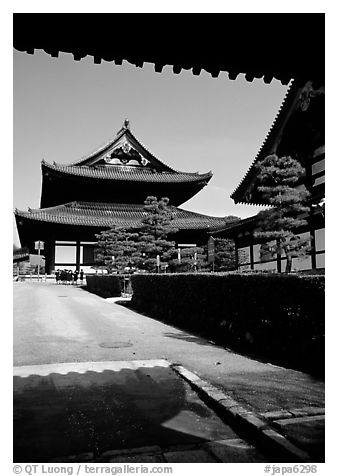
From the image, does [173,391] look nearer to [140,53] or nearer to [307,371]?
[307,371]

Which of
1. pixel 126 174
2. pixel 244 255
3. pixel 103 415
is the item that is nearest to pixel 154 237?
pixel 244 255

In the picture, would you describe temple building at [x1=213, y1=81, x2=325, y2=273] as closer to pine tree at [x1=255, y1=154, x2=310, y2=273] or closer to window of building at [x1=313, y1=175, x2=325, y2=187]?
window of building at [x1=313, y1=175, x2=325, y2=187]

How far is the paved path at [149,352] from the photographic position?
4777 millimetres

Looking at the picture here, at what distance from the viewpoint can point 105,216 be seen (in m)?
33.4

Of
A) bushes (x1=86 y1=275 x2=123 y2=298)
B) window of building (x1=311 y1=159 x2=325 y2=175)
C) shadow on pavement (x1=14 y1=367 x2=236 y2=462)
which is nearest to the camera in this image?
shadow on pavement (x1=14 y1=367 x2=236 y2=462)

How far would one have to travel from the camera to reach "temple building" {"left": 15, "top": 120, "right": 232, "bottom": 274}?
3102 cm

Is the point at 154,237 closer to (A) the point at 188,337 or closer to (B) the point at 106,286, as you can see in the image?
(B) the point at 106,286

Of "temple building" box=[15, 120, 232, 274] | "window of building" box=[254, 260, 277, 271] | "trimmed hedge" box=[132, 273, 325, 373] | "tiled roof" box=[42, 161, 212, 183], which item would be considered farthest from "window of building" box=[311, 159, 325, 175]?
"tiled roof" box=[42, 161, 212, 183]

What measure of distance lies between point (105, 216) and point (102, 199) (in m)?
3.79

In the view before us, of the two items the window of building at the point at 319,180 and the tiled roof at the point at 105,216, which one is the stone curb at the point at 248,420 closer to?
the window of building at the point at 319,180

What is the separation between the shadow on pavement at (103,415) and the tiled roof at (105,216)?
81.4 feet

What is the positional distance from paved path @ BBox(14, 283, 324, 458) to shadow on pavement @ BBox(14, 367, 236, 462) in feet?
1.35

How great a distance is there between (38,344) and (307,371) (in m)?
5.60

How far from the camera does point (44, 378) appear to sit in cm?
571
